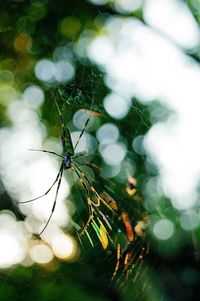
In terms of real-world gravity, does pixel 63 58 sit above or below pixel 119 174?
above

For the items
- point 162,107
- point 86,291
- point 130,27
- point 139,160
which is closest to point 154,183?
point 139,160

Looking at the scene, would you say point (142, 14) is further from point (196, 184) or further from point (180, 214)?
point (180, 214)

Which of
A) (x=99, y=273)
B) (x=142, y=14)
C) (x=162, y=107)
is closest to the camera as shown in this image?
(x=142, y=14)

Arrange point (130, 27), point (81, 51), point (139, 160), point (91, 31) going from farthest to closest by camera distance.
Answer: point (139, 160) < point (81, 51) < point (91, 31) < point (130, 27)

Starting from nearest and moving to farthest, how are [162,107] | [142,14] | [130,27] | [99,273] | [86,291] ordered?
[86,291]
[142,14]
[130,27]
[99,273]
[162,107]

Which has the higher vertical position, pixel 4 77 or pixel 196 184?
pixel 196 184

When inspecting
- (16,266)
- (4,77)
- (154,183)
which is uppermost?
(154,183)

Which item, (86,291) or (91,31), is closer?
(86,291)

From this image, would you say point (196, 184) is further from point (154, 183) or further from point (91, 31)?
point (91, 31)

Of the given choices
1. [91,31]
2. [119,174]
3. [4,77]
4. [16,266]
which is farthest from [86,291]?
[119,174]
